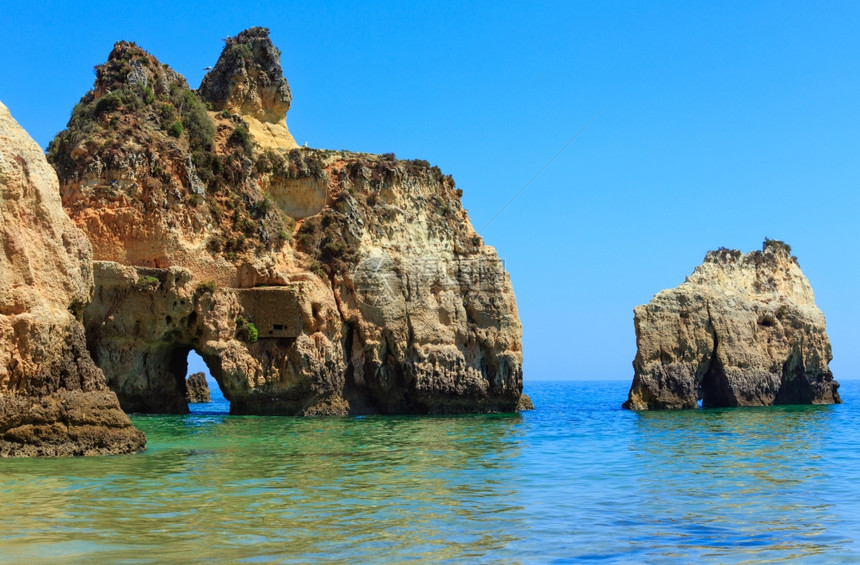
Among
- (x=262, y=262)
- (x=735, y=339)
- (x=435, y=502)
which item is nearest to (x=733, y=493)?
(x=435, y=502)

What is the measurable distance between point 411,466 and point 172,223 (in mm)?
18161

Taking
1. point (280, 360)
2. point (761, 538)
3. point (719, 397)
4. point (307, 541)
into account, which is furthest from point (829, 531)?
point (719, 397)

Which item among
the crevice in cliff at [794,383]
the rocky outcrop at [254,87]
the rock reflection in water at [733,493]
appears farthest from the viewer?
the crevice in cliff at [794,383]

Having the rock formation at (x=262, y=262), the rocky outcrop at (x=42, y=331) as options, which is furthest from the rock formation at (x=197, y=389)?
the rocky outcrop at (x=42, y=331)

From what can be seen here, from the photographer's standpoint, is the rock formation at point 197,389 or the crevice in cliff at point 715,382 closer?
the crevice in cliff at point 715,382

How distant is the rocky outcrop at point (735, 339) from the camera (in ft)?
150

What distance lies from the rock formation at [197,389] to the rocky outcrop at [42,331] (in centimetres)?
3894

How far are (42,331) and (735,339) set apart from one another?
3626 cm

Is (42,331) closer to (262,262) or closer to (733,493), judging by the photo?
(733,493)

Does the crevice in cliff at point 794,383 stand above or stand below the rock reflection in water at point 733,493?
above

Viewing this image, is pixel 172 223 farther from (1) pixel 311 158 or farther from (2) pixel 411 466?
(2) pixel 411 466

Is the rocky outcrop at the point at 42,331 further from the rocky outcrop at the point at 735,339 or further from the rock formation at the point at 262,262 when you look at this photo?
the rocky outcrop at the point at 735,339

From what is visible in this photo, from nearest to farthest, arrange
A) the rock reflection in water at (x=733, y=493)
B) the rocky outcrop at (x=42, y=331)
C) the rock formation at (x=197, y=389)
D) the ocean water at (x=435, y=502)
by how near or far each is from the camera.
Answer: the ocean water at (x=435, y=502) → the rock reflection in water at (x=733, y=493) → the rocky outcrop at (x=42, y=331) → the rock formation at (x=197, y=389)

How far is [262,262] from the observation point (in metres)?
36.9
